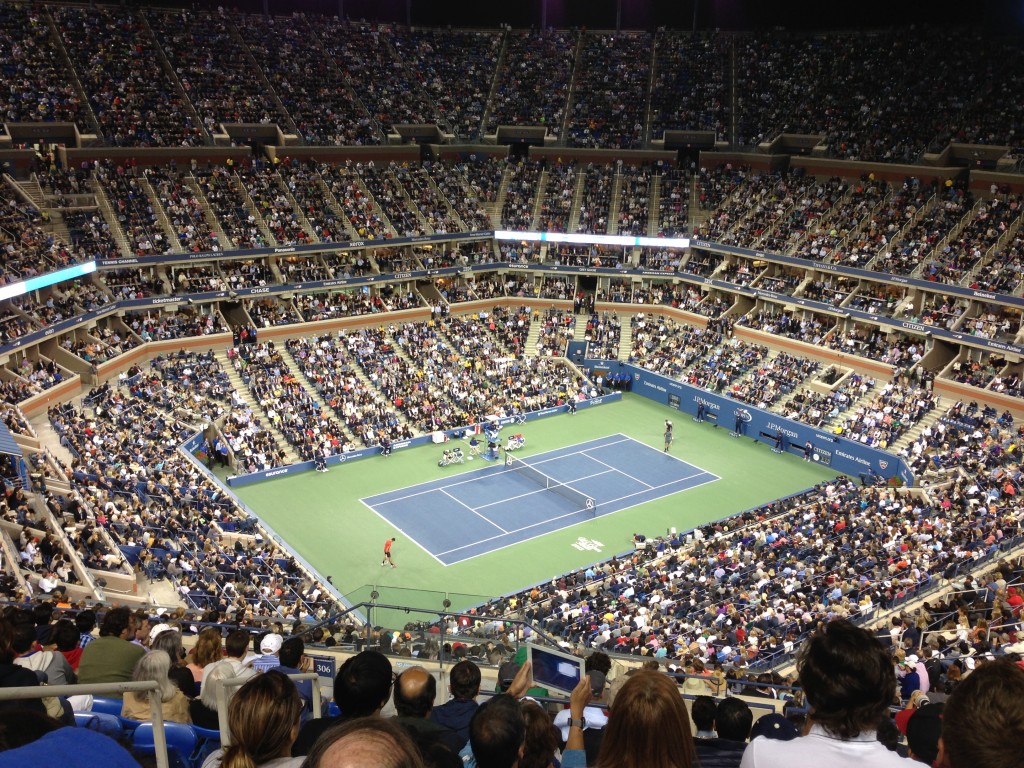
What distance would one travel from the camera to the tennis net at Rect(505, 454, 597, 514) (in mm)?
35500

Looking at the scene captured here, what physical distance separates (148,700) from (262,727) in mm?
3298

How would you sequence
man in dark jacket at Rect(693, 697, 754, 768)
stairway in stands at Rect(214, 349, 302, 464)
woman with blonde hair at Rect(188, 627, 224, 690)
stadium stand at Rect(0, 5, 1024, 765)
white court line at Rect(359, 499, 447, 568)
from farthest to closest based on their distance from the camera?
stairway in stands at Rect(214, 349, 302, 464)
white court line at Rect(359, 499, 447, 568)
stadium stand at Rect(0, 5, 1024, 765)
woman with blonde hair at Rect(188, 627, 224, 690)
man in dark jacket at Rect(693, 697, 754, 768)

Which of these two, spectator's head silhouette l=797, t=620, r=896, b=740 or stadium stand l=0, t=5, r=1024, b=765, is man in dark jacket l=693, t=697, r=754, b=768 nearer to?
spectator's head silhouette l=797, t=620, r=896, b=740

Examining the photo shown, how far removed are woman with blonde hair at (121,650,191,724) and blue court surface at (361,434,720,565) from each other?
24698 mm

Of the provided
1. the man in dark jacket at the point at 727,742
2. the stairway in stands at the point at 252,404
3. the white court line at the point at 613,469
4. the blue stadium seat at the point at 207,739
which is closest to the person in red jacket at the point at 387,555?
the stairway in stands at the point at 252,404

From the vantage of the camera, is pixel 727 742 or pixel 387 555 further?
pixel 387 555

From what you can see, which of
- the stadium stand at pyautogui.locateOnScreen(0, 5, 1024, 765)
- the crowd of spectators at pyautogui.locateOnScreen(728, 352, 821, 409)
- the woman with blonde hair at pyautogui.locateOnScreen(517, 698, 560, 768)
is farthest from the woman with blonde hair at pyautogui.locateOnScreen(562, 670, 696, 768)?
the crowd of spectators at pyautogui.locateOnScreen(728, 352, 821, 409)

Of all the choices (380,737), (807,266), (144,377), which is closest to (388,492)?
(144,377)

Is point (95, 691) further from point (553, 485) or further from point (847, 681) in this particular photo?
point (553, 485)

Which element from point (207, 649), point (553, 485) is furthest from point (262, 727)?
point (553, 485)

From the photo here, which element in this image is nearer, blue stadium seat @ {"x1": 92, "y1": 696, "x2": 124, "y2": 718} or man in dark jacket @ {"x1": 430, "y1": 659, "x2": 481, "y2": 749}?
man in dark jacket @ {"x1": 430, "y1": 659, "x2": 481, "y2": 749}

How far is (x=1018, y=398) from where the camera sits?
37.5 metres

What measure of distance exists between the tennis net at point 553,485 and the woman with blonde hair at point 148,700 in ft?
95.7

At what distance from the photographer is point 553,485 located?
37.4 meters
